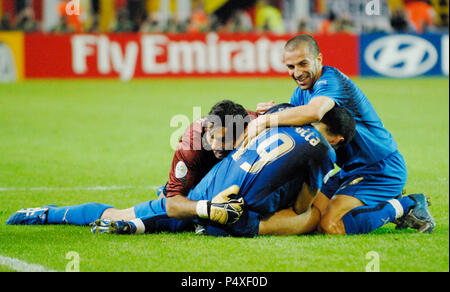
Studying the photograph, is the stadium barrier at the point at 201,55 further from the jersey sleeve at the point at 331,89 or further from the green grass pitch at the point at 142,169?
the jersey sleeve at the point at 331,89

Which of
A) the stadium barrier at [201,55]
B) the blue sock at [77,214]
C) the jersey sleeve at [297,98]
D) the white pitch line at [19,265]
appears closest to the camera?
the white pitch line at [19,265]

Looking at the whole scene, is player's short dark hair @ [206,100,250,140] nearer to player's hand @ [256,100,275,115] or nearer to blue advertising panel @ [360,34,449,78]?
player's hand @ [256,100,275,115]

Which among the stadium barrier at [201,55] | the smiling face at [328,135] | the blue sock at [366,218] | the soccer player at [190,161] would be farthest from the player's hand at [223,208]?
the stadium barrier at [201,55]

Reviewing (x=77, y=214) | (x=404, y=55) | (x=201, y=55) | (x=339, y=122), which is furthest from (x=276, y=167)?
(x=404, y=55)

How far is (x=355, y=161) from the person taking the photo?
6270 millimetres

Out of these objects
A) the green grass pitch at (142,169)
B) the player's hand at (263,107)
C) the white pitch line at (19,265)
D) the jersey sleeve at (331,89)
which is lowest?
the green grass pitch at (142,169)

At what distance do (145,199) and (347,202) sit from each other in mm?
2462

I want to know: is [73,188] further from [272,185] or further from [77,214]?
[272,185]

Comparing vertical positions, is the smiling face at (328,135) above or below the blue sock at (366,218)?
above

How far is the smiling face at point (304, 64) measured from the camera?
6082mm

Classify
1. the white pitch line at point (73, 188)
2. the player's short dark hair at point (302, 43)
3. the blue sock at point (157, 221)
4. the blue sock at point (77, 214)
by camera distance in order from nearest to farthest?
the blue sock at point (157, 221) → the player's short dark hair at point (302, 43) → the blue sock at point (77, 214) → the white pitch line at point (73, 188)

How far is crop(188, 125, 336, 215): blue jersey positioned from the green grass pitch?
366 millimetres

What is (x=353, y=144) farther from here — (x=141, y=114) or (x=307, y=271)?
(x=141, y=114)
